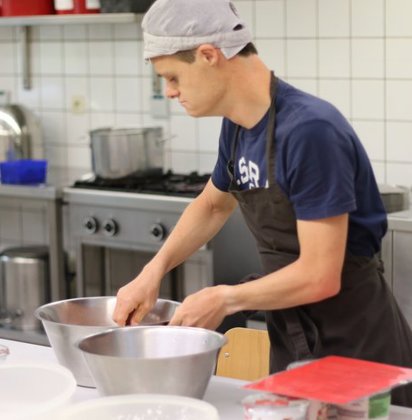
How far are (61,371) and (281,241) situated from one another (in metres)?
0.57

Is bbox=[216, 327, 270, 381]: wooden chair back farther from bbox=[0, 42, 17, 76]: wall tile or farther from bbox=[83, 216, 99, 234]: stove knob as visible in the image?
bbox=[0, 42, 17, 76]: wall tile

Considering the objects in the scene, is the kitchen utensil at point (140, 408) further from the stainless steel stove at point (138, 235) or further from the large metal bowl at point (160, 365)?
the stainless steel stove at point (138, 235)

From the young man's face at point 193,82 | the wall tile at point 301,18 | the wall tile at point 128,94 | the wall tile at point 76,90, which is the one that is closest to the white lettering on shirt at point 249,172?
the young man's face at point 193,82

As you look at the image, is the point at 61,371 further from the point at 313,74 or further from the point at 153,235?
the point at 313,74

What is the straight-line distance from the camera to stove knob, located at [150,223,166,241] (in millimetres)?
3867

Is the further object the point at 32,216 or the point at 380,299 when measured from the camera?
the point at 32,216

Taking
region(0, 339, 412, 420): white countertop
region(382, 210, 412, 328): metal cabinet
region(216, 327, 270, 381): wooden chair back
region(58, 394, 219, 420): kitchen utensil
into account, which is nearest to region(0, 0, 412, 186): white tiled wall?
region(382, 210, 412, 328): metal cabinet

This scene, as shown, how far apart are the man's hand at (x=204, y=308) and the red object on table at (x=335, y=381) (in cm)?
23

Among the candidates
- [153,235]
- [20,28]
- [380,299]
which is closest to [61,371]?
[380,299]

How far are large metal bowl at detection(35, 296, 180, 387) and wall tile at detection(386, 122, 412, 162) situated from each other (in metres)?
1.83

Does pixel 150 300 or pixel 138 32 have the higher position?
pixel 138 32

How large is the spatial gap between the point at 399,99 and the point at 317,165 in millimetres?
1930

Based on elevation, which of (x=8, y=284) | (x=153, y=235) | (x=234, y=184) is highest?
(x=234, y=184)

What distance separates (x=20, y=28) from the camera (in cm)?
484
